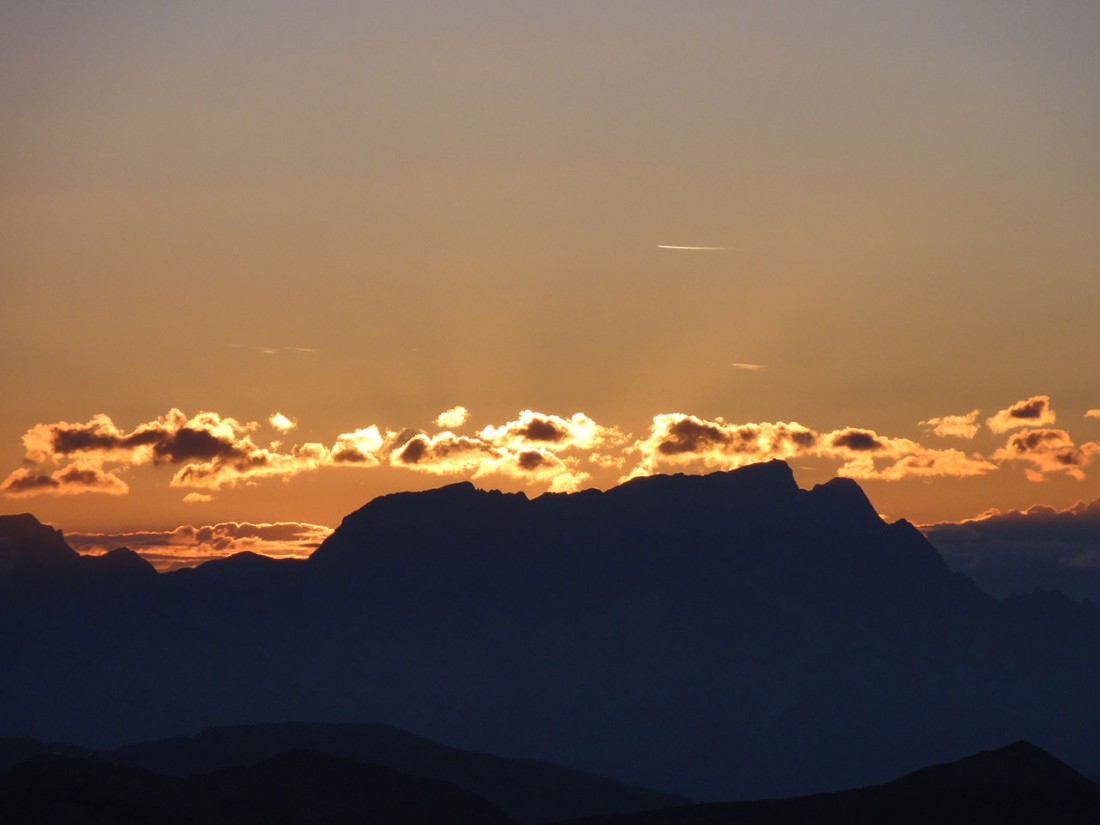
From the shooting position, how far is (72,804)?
154 metres

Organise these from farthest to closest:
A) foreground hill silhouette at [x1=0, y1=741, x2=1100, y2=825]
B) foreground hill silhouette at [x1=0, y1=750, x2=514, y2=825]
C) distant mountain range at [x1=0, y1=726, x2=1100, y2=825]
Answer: foreground hill silhouette at [x1=0, y1=741, x2=1100, y2=825], distant mountain range at [x1=0, y1=726, x2=1100, y2=825], foreground hill silhouette at [x1=0, y1=750, x2=514, y2=825]

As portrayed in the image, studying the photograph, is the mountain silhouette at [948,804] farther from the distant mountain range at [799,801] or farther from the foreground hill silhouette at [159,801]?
the foreground hill silhouette at [159,801]

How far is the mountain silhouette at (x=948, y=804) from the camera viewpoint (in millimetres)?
157375

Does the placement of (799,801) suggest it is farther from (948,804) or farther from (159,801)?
(159,801)

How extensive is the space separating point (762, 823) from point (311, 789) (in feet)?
215

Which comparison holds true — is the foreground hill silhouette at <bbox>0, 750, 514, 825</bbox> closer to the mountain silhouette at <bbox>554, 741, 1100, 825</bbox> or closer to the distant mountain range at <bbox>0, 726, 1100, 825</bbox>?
the distant mountain range at <bbox>0, 726, 1100, 825</bbox>

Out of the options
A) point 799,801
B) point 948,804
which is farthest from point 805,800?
point 948,804

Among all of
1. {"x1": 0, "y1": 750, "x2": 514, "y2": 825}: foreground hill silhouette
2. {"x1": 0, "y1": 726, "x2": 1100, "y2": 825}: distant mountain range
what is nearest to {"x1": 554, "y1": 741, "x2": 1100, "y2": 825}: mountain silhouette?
{"x1": 0, "y1": 726, "x2": 1100, "y2": 825}: distant mountain range

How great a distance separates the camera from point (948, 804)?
159500 millimetres

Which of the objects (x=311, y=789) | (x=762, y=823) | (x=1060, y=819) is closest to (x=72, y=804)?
(x=311, y=789)

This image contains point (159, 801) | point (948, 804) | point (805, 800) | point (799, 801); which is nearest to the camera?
point (948, 804)

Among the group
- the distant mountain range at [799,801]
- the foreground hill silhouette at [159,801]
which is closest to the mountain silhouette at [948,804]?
the distant mountain range at [799,801]

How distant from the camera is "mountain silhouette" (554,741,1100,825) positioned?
157m

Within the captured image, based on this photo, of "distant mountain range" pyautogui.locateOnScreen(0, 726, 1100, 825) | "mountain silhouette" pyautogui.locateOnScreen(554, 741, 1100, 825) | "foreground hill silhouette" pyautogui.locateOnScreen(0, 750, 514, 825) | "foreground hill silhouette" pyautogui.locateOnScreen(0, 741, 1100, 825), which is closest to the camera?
"foreground hill silhouette" pyautogui.locateOnScreen(0, 750, 514, 825)
